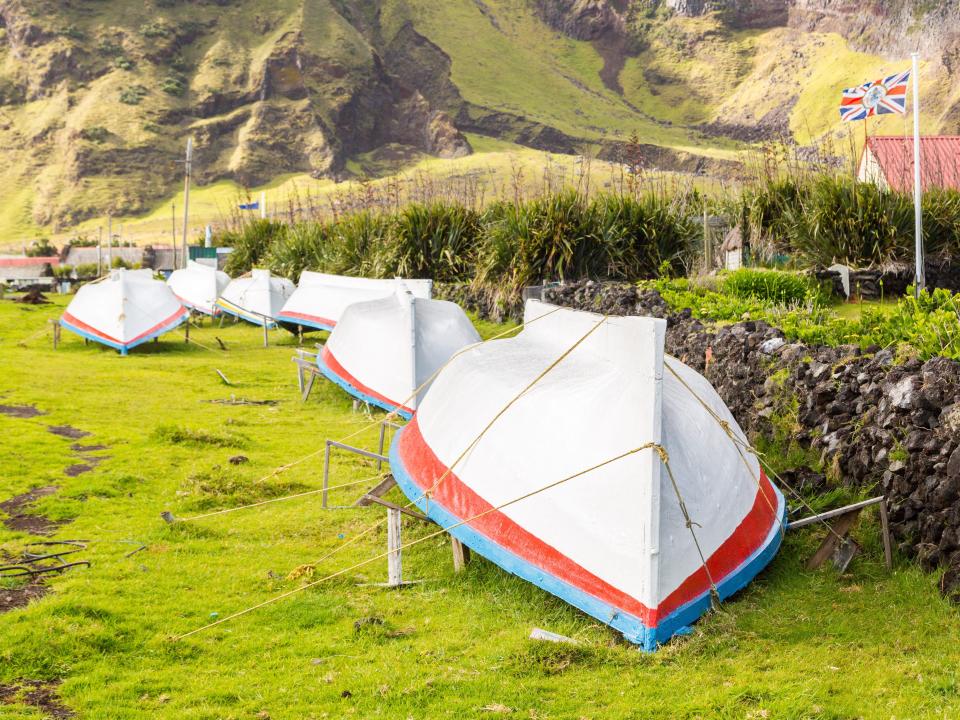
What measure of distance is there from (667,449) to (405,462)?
8.99 ft

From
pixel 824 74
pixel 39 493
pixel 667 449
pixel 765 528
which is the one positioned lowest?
pixel 39 493

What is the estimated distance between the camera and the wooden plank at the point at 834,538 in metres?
6.60

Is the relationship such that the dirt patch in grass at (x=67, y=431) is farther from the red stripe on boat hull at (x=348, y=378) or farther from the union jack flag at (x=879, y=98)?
the union jack flag at (x=879, y=98)

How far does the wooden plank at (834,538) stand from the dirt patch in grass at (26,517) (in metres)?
6.12

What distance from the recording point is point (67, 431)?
12.8 meters

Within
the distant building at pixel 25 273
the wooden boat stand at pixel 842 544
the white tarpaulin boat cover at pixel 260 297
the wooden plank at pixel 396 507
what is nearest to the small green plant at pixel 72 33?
the distant building at pixel 25 273

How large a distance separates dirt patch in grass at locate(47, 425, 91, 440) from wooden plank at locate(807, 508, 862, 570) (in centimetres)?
921

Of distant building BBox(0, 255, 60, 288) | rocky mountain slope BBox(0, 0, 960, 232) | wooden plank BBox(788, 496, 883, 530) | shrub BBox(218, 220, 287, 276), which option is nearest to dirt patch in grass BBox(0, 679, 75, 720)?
wooden plank BBox(788, 496, 883, 530)

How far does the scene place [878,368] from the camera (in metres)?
7.95

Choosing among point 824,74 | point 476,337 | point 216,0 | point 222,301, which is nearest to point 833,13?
point 824,74

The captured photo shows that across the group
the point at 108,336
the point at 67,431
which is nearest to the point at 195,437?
the point at 67,431

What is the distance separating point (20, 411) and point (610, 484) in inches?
428

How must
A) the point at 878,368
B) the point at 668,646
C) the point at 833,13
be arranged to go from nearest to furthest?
the point at 668,646
the point at 878,368
the point at 833,13

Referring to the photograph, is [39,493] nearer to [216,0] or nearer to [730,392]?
[730,392]
